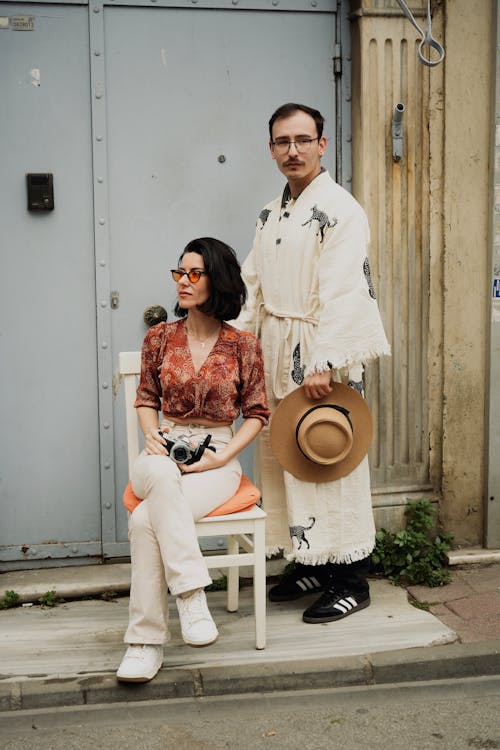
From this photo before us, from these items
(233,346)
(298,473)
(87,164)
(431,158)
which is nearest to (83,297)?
(87,164)

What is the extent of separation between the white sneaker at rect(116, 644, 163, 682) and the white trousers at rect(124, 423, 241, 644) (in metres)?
0.06

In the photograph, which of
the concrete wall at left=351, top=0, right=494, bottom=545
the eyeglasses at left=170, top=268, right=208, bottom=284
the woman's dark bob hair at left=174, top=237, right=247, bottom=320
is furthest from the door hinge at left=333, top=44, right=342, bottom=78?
the eyeglasses at left=170, top=268, right=208, bottom=284

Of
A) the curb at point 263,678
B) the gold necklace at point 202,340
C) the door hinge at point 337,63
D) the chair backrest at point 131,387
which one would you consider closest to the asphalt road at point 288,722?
the curb at point 263,678

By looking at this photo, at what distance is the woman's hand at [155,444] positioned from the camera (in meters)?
3.88

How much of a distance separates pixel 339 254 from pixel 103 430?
60.7 inches

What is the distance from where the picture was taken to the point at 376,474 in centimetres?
505

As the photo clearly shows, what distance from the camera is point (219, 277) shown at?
3.96m

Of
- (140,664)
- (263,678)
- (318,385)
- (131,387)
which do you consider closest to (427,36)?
(318,385)

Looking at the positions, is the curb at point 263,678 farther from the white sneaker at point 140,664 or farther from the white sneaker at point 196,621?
the white sneaker at point 196,621

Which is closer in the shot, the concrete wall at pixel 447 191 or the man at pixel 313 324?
the man at pixel 313 324

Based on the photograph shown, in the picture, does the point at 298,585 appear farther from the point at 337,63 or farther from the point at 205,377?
the point at 337,63

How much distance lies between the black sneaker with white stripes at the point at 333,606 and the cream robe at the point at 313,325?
183mm

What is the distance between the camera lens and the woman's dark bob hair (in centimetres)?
396

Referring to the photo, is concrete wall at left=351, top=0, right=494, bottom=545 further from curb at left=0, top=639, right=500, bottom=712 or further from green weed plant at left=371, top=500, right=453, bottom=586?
curb at left=0, top=639, right=500, bottom=712
